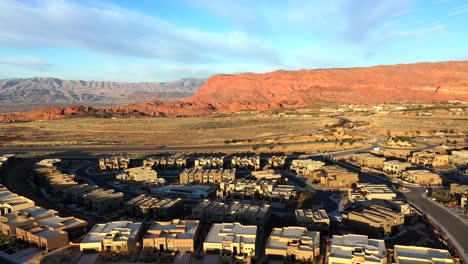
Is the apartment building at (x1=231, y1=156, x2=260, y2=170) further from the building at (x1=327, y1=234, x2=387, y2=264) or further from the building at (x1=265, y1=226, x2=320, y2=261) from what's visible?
the building at (x1=327, y1=234, x2=387, y2=264)

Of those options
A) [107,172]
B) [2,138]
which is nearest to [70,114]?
[2,138]

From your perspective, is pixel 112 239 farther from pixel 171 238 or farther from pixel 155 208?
pixel 155 208

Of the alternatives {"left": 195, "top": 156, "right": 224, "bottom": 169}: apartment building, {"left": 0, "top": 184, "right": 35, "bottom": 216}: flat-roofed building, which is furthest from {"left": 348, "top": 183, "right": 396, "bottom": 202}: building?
{"left": 0, "top": 184, "right": 35, "bottom": 216}: flat-roofed building

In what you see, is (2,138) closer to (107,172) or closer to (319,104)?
(107,172)

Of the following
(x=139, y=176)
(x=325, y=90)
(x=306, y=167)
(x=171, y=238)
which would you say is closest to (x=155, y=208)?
(x=171, y=238)

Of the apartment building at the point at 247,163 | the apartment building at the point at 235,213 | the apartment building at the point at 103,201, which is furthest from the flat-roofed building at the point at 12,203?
the apartment building at the point at 247,163
